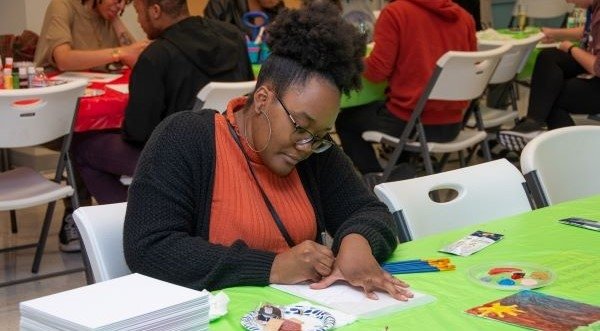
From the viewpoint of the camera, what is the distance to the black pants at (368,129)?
15.4 feet

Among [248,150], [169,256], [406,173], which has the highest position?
[248,150]

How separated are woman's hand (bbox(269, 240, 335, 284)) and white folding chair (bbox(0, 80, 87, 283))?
1929 millimetres

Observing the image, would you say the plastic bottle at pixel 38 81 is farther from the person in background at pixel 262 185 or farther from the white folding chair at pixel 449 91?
the person in background at pixel 262 185

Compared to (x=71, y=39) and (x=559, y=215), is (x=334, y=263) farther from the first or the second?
(x=71, y=39)

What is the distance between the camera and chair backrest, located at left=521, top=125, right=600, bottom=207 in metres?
2.71

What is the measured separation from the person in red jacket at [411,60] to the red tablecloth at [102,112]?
3.94 ft

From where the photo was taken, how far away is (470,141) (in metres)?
4.70

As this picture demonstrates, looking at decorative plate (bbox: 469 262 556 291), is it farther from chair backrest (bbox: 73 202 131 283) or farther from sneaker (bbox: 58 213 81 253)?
sneaker (bbox: 58 213 81 253)

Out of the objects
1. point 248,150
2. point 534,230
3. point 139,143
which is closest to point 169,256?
point 248,150

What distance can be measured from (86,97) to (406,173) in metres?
1.50

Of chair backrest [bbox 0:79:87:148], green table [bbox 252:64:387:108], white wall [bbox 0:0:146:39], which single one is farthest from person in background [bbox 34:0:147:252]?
white wall [bbox 0:0:146:39]

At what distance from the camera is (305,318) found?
1617 mm

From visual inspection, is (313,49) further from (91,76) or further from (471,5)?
(471,5)

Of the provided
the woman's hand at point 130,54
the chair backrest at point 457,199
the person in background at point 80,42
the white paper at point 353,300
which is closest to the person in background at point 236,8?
the person in background at point 80,42
